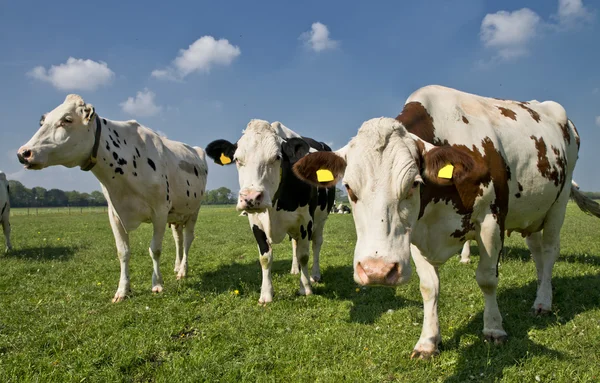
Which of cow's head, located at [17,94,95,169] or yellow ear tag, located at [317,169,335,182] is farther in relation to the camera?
cow's head, located at [17,94,95,169]

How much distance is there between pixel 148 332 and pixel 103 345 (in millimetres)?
551

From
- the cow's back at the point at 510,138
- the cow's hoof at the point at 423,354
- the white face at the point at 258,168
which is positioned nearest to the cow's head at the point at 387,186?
the cow's back at the point at 510,138

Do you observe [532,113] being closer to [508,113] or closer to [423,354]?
[508,113]

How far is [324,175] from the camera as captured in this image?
3.51 metres

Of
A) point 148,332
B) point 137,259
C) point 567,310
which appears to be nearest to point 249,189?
point 148,332

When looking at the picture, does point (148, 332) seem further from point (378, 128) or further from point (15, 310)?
point (378, 128)

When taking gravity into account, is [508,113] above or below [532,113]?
below

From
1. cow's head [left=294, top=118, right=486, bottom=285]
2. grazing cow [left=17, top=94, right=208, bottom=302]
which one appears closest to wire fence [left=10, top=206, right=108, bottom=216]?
grazing cow [left=17, top=94, right=208, bottom=302]

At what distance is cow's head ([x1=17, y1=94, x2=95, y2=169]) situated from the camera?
564 cm

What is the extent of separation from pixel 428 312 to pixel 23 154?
5805mm

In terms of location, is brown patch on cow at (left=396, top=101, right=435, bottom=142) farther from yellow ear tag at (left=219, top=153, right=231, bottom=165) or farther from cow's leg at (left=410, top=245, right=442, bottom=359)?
yellow ear tag at (left=219, top=153, right=231, bottom=165)

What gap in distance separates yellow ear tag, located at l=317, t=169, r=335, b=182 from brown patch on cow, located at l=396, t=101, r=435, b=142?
105cm

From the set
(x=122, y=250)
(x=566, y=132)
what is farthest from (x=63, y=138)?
(x=566, y=132)

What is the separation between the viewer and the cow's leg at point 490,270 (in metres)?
3.92
